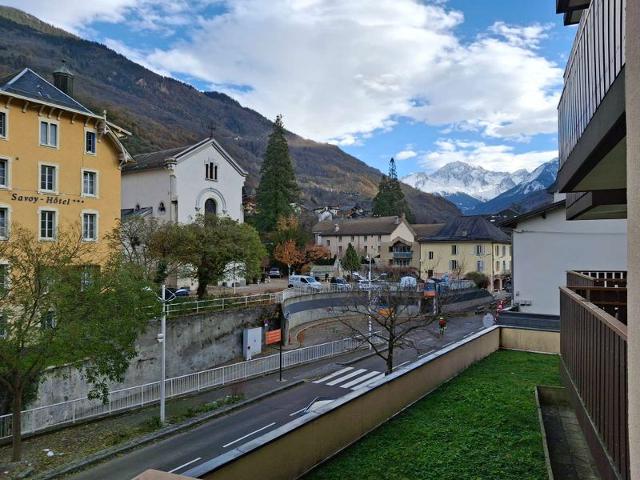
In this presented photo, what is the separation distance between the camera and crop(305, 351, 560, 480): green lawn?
6.81 metres

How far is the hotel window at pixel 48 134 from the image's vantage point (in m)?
26.7

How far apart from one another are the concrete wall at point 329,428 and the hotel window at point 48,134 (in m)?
25.3

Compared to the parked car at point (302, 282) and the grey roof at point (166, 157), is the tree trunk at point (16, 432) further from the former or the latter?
the parked car at point (302, 282)

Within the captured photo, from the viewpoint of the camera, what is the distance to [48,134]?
2695cm

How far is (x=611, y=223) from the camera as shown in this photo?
887 inches

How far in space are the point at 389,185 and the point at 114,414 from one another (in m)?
82.1

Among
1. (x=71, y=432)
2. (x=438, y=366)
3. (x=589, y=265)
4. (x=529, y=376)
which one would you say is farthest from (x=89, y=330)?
(x=589, y=265)

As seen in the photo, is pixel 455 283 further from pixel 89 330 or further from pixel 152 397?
pixel 89 330

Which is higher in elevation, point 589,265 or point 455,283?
point 589,265

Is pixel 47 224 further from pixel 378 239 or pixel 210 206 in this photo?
pixel 378 239

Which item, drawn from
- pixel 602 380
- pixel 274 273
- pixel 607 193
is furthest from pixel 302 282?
pixel 602 380

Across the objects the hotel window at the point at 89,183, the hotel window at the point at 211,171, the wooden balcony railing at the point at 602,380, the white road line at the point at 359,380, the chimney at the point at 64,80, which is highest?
the chimney at the point at 64,80

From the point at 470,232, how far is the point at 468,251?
2514 millimetres

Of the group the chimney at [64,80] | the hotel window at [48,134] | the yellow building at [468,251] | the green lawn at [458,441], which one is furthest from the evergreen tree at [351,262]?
the green lawn at [458,441]
